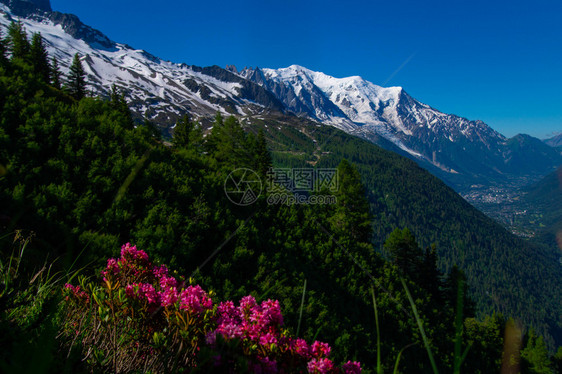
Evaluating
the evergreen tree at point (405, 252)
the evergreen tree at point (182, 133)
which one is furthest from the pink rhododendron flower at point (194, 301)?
the evergreen tree at point (182, 133)

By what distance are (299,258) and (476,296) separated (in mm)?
160134

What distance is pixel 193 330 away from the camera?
2020 mm

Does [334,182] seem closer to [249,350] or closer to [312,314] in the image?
[312,314]

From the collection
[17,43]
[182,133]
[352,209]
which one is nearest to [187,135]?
[182,133]

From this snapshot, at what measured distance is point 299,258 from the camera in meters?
14.9

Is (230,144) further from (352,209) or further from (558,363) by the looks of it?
(558,363)

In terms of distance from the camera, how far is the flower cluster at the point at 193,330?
1.83 m

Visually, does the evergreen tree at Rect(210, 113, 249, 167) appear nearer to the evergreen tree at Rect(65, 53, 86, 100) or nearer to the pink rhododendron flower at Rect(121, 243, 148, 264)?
the pink rhododendron flower at Rect(121, 243, 148, 264)

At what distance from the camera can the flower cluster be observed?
183 cm

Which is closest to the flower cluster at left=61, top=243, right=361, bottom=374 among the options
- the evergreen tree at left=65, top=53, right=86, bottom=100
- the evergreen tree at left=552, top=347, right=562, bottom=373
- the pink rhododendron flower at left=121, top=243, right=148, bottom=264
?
the pink rhododendron flower at left=121, top=243, right=148, bottom=264

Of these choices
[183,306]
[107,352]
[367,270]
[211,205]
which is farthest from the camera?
[367,270]

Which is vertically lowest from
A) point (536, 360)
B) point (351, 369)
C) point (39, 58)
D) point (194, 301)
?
point (536, 360)

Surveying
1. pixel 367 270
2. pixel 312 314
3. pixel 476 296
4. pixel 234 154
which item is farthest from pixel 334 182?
pixel 476 296

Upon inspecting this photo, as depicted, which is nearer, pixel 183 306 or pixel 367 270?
pixel 183 306
